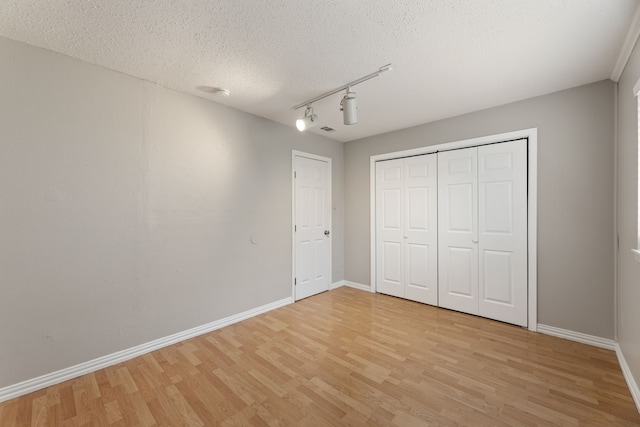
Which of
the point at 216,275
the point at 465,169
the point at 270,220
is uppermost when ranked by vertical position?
the point at 465,169

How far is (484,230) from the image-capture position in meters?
3.19

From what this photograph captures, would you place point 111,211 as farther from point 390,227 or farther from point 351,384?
point 390,227

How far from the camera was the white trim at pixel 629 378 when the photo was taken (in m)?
1.77

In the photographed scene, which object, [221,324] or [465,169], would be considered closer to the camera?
[221,324]

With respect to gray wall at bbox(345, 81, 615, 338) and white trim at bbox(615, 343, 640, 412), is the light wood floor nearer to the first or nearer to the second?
white trim at bbox(615, 343, 640, 412)

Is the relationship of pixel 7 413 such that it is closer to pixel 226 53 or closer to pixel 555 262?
pixel 226 53

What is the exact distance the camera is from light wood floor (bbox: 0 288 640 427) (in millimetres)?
1690

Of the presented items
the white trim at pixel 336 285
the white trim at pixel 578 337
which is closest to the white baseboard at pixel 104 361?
the white trim at pixel 336 285

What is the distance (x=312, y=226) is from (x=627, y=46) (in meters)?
3.55

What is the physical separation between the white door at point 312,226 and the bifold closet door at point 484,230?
1716 millimetres

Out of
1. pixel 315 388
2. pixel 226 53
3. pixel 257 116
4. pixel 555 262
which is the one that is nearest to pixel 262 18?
pixel 226 53

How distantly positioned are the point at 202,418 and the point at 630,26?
151 inches

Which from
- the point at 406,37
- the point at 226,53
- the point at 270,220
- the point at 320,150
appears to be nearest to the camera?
the point at 406,37

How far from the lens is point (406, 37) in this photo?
1.90 metres
